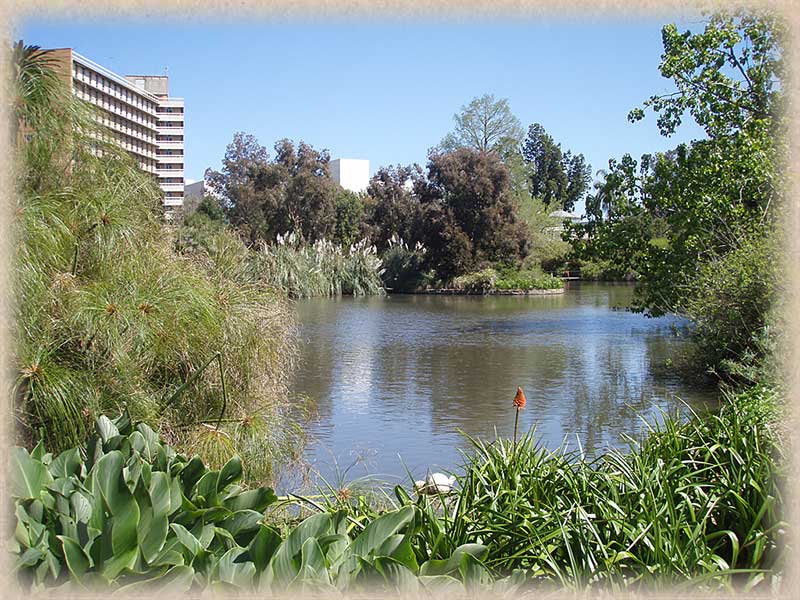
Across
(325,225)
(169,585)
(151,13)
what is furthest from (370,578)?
(325,225)

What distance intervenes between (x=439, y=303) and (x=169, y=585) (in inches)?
906

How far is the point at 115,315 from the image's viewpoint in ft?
13.6

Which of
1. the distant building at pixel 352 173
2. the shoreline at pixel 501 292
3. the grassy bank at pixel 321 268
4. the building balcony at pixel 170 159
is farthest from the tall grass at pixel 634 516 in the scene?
the building balcony at pixel 170 159

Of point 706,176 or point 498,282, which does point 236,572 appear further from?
point 498,282

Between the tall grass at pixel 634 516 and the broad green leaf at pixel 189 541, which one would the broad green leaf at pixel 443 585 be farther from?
the broad green leaf at pixel 189 541

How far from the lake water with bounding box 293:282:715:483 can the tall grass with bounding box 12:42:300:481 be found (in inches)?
36.7

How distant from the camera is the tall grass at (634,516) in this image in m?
2.60

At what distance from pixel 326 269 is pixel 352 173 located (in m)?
18.3

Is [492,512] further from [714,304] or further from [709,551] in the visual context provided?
[714,304]

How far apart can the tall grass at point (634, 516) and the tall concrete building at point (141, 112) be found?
304 cm

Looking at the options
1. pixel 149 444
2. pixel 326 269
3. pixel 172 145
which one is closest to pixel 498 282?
pixel 326 269

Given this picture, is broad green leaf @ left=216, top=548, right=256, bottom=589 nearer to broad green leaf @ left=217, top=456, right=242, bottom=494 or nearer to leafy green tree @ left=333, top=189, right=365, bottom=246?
broad green leaf @ left=217, top=456, right=242, bottom=494

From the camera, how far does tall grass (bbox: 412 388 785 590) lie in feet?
8.52

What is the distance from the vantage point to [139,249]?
4863 millimetres
